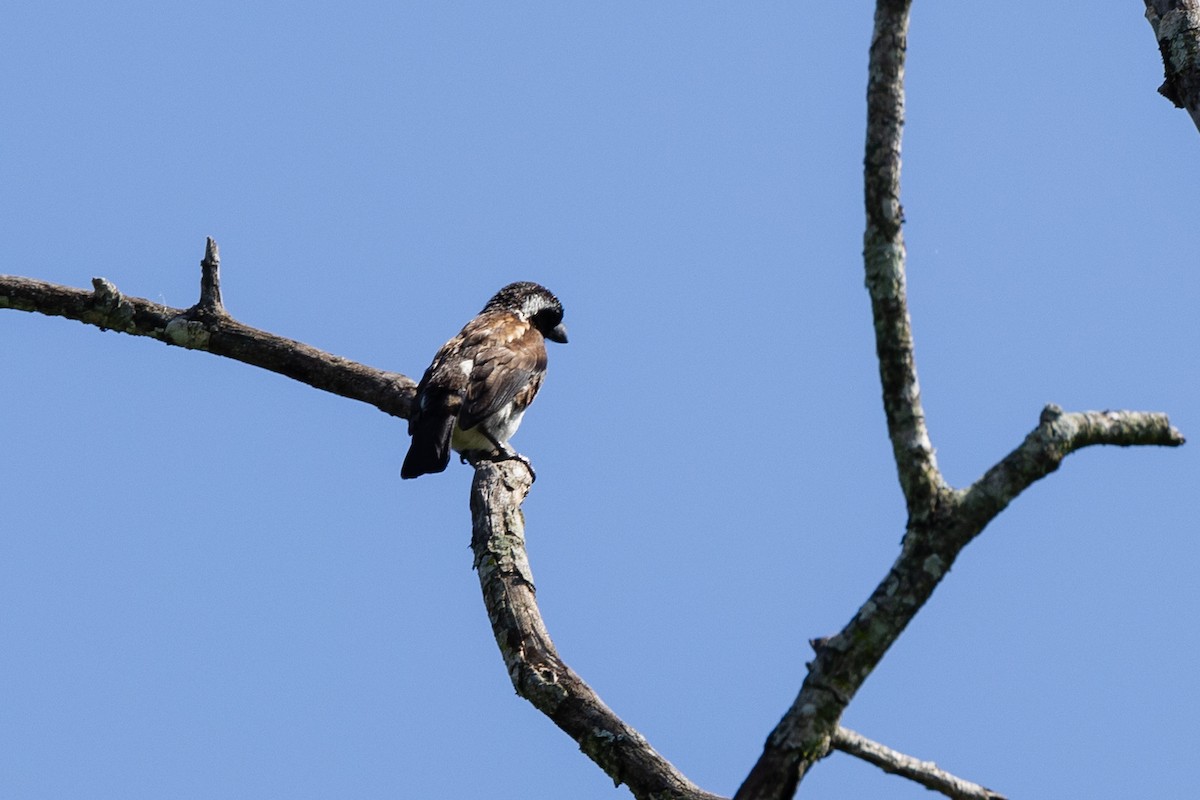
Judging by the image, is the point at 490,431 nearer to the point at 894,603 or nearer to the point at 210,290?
the point at 210,290

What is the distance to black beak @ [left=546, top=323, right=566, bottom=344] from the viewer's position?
9.38 metres

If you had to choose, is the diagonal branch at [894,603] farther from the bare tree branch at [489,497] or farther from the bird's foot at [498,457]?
the bird's foot at [498,457]

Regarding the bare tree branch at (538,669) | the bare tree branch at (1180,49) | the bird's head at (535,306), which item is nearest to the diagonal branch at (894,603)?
the bare tree branch at (538,669)

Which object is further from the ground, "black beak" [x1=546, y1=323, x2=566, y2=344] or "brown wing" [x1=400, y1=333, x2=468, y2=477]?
"black beak" [x1=546, y1=323, x2=566, y2=344]

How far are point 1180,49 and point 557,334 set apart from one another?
4787mm

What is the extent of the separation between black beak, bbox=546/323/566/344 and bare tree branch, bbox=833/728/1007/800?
19.5ft

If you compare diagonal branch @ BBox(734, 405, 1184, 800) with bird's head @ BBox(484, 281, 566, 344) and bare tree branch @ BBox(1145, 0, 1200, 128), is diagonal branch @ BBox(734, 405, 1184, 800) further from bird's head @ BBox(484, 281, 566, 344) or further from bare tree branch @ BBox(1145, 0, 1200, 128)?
bird's head @ BBox(484, 281, 566, 344)

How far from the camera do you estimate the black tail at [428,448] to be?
7.11m

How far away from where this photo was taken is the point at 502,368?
7844 millimetres

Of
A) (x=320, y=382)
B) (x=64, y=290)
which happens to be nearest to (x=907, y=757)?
(x=320, y=382)

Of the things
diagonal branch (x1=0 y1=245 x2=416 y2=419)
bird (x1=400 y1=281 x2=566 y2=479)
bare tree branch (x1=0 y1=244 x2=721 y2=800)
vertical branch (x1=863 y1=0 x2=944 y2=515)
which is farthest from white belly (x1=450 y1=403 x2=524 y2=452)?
vertical branch (x1=863 y1=0 x2=944 y2=515)

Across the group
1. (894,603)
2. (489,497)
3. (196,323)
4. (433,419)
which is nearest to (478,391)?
(433,419)

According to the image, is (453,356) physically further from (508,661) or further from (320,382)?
(508,661)

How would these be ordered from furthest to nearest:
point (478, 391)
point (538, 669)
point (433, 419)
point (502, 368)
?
point (502, 368) → point (478, 391) → point (433, 419) → point (538, 669)
